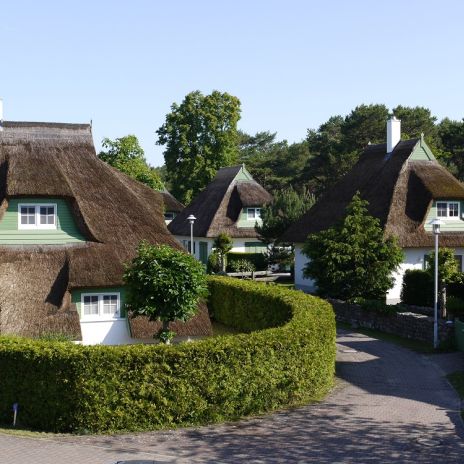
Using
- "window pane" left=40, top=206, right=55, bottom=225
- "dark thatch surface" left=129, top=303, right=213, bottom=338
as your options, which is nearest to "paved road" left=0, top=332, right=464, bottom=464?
"dark thatch surface" left=129, top=303, right=213, bottom=338

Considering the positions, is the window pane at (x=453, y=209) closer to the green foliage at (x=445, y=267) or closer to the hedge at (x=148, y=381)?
the green foliage at (x=445, y=267)

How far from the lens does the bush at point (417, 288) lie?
32969 mm

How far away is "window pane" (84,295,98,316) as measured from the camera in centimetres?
2659

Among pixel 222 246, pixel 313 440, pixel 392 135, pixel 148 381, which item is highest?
pixel 392 135

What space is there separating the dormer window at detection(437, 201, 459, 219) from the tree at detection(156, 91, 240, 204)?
119 feet

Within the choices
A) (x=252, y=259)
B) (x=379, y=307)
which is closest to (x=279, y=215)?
(x=252, y=259)

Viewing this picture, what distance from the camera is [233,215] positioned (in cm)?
5522

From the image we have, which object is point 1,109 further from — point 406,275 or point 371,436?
point 371,436

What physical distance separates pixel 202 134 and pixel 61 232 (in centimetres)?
4682

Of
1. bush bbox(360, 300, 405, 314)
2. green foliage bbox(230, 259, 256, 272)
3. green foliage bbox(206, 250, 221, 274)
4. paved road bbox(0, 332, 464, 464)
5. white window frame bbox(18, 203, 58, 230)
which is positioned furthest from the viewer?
green foliage bbox(230, 259, 256, 272)

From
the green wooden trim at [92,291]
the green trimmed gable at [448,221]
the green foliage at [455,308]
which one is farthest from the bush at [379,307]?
the green wooden trim at [92,291]

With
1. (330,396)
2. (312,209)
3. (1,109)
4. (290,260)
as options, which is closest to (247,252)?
(290,260)

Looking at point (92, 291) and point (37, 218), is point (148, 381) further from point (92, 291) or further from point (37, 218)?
point (37, 218)

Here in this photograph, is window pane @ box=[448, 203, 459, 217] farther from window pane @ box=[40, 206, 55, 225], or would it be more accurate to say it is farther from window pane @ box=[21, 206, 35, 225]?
window pane @ box=[21, 206, 35, 225]
